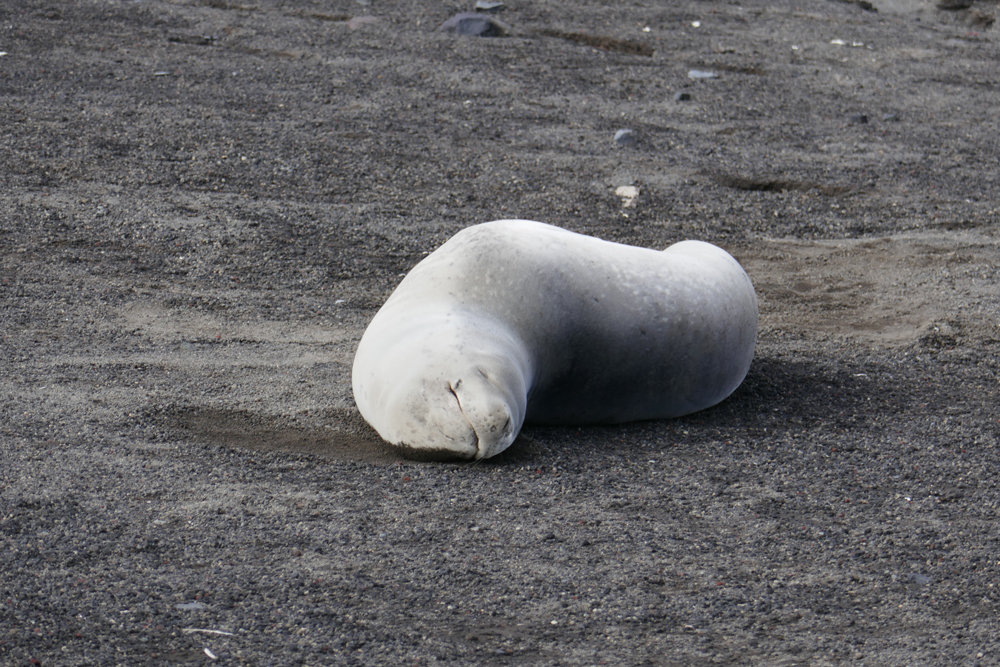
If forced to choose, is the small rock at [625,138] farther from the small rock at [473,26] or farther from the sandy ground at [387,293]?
the small rock at [473,26]

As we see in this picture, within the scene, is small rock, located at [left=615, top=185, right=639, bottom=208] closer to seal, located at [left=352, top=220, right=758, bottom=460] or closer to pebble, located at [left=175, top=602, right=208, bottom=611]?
seal, located at [left=352, top=220, right=758, bottom=460]

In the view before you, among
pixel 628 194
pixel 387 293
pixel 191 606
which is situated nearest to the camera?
pixel 191 606

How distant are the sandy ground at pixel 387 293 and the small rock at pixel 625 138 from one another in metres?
0.14

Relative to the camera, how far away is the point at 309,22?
7848 mm

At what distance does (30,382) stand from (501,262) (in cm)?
158

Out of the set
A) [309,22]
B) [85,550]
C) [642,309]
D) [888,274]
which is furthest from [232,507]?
[309,22]

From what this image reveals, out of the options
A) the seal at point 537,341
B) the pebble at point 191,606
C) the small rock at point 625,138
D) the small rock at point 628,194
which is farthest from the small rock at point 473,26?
the pebble at point 191,606

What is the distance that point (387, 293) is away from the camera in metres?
4.46

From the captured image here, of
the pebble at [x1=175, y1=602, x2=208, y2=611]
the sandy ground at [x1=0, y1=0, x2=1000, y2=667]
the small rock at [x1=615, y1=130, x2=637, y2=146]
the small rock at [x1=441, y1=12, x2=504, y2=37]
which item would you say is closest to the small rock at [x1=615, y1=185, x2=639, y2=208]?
the sandy ground at [x1=0, y1=0, x2=1000, y2=667]

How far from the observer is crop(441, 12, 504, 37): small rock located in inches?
311

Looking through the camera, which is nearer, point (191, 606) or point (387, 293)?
point (191, 606)

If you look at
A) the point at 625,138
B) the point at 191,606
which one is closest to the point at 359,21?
the point at 625,138

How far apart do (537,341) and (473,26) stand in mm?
5429

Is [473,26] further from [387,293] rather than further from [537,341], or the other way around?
[537,341]
